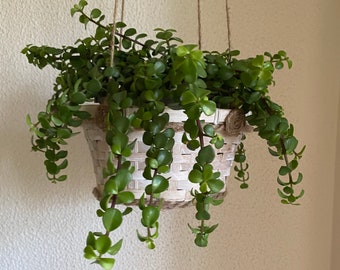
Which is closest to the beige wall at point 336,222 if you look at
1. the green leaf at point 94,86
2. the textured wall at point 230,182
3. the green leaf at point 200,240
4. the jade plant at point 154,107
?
the textured wall at point 230,182

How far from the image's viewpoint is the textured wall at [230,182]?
83 cm

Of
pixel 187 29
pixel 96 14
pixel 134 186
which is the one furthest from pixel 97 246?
pixel 187 29

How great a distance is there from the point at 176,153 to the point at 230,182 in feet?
1.45

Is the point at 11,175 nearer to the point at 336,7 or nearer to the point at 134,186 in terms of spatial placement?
the point at 134,186

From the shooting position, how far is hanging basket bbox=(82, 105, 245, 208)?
586mm

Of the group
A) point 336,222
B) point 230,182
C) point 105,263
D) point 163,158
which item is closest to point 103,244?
point 105,263

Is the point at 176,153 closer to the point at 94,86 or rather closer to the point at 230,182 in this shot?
the point at 94,86

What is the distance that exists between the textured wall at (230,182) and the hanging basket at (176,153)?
270 mm

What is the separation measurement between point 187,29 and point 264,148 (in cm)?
32

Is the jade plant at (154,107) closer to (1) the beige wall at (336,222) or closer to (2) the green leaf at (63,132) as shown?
(2) the green leaf at (63,132)

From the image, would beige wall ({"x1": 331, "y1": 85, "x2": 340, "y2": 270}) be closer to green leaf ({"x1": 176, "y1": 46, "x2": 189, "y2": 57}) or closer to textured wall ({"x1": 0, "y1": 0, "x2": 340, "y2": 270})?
textured wall ({"x1": 0, "y1": 0, "x2": 340, "y2": 270})

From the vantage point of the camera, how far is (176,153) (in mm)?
593

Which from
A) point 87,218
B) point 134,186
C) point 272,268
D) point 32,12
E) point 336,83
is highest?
point 32,12

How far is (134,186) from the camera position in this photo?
60 cm
